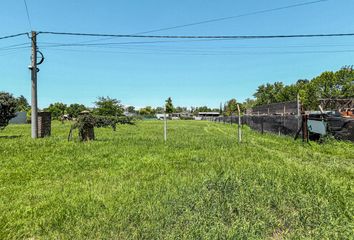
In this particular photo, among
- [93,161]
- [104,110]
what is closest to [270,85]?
[104,110]

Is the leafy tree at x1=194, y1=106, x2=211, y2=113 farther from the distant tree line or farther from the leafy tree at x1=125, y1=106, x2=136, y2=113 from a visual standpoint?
the distant tree line

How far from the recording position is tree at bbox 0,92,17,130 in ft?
47.9

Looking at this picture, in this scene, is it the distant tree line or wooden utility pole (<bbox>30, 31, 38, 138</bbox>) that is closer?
wooden utility pole (<bbox>30, 31, 38, 138</bbox>)

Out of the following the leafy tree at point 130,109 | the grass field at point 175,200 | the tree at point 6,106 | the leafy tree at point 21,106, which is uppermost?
the leafy tree at point 130,109

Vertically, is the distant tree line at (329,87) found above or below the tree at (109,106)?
above

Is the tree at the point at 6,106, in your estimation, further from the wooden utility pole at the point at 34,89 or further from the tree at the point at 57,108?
the tree at the point at 57,108

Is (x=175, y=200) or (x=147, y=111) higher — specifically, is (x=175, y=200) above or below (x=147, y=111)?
below

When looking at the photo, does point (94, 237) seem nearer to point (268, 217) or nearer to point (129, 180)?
point (268, 217)

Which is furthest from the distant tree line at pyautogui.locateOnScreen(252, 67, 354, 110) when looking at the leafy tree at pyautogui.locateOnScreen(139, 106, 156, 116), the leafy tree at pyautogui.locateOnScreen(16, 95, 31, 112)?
the leafy tree at pyautogui.locateOnScreen(139, 106, 156, 116)

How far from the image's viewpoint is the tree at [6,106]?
14.6 metres

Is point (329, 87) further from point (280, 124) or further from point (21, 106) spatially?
point (21, 106)

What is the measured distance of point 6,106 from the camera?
14.7m

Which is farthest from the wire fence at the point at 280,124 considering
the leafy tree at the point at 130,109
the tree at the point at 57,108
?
the leafy tree at the point at 130,109

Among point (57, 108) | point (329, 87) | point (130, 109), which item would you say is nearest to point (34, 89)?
point (329, 87)
